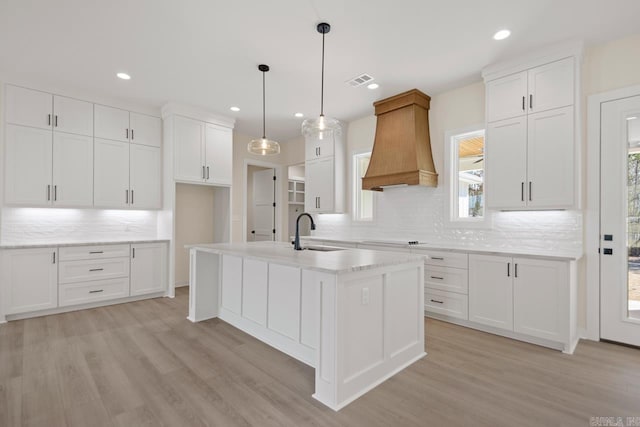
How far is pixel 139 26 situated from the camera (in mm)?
2816

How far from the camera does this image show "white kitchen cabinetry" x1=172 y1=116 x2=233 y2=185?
4.84 m

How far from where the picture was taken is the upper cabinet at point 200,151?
482 centimetres

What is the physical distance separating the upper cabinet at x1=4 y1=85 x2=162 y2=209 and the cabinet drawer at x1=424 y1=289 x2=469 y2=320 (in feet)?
13.9

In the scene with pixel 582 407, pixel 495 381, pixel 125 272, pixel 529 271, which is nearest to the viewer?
pixel 582 407

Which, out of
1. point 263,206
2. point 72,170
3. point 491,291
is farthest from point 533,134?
point 72,170

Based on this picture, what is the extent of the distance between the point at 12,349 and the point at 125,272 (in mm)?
1660

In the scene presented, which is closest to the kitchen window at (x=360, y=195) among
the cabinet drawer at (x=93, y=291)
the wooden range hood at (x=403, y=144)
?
the wooden range hood at (x=403, y=144)

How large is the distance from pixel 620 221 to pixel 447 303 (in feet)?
5.94

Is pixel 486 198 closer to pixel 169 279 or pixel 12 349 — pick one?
pixel 169 279

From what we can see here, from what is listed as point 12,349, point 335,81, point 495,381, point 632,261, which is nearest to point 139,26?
point 335,81

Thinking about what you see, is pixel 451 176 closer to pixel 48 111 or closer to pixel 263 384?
pixel 263 384

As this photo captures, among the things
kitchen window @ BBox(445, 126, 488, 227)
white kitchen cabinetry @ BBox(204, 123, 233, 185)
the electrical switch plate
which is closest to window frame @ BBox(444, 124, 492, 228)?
kitchen window @ BBox(445, 126, 488, 227)

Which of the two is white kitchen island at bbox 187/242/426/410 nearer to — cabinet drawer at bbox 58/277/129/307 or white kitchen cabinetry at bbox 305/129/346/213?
cabinet drawer at bbox 58/277/129/307

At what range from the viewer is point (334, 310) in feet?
6.52
